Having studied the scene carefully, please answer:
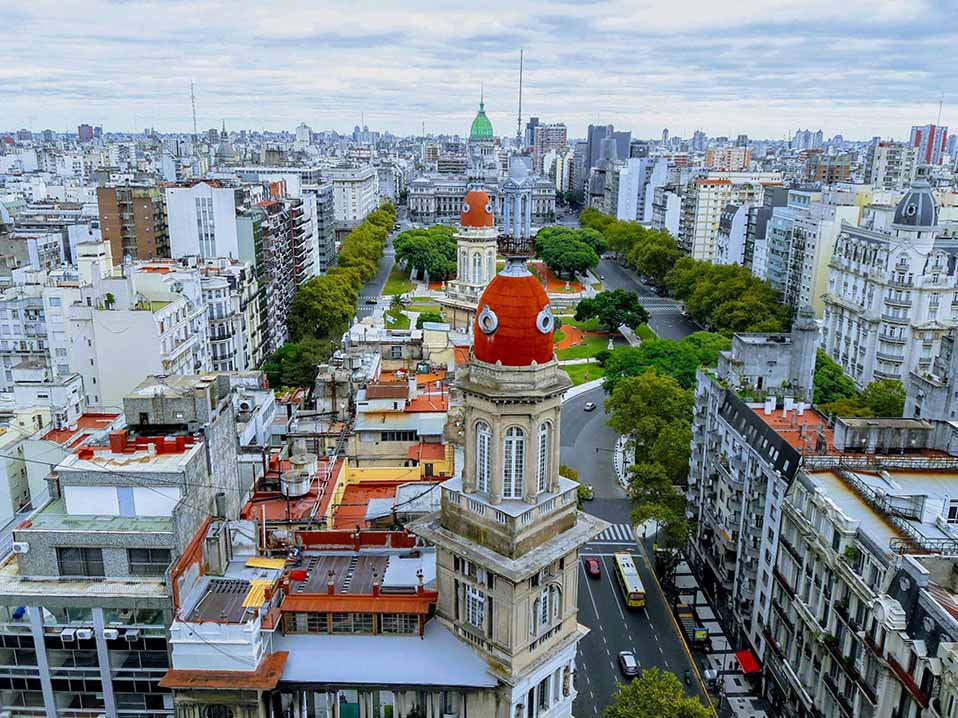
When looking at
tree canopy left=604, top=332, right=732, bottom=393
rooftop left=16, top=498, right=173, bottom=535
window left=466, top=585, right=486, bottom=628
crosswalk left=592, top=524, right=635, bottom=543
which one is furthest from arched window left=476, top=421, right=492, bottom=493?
tree canopy left=604, top=332, right=732, bottom=393

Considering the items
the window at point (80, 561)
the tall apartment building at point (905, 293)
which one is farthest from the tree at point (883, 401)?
the window at point (80, 561)

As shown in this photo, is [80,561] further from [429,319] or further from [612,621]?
[429,319]

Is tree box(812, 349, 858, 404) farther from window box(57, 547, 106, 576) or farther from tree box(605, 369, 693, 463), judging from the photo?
window box(57, 547, 106, 576)

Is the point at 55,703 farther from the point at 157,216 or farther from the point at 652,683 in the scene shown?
the point at 157,216

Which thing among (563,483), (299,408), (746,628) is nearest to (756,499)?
(746,628)

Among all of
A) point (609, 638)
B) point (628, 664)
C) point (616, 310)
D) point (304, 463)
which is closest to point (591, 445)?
point (609, 638)

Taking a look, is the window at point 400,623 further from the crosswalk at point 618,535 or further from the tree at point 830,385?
the tree at point 830,385
